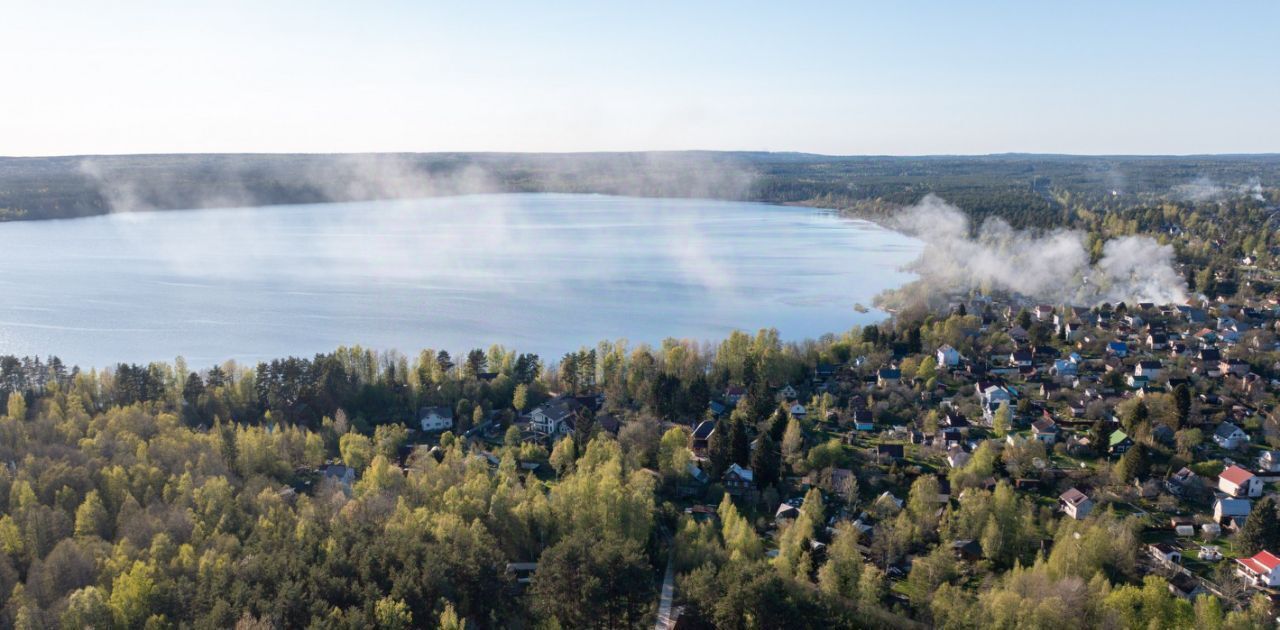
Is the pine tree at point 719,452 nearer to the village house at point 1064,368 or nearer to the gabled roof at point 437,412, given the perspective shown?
the gabled roof at point 437,412

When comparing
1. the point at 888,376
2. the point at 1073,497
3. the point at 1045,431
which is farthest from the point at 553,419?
the point at 1045,431

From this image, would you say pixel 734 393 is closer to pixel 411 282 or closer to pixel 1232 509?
pixel 1232 509

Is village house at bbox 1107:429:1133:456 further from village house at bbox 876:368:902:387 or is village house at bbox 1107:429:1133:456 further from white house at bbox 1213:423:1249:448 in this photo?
village house at bbox 876:368:902:387

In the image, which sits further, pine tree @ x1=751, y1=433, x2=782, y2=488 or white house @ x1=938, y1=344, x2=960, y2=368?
white house @ x1=938, y1=344, x2=960, y2=368

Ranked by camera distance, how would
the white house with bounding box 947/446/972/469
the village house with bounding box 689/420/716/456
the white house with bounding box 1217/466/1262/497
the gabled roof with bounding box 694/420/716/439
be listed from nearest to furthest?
1. the white house with bounding box 1217/466/1262/497
2. the white house with bounding box 947/446/972/469
3. the village house with bounding box 689/420/716/456
4. the gabled roof with bounding box 694/420/716/439

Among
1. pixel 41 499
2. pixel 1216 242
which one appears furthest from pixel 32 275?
pixel 1216 242

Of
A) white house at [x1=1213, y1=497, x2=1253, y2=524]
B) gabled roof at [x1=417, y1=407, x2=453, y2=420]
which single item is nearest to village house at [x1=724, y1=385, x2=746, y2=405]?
gabled roof at [x1=417, y1=407, x2=453, y2=420]

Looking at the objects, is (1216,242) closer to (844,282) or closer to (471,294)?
(844,282)
